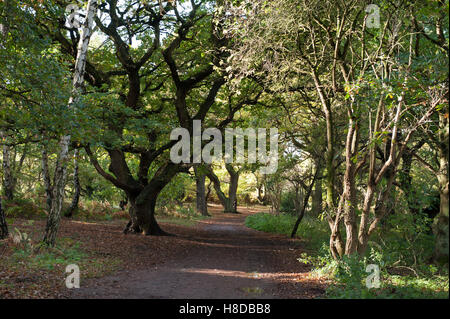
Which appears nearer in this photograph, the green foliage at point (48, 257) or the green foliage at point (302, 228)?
the green foliage at point (48, 257)

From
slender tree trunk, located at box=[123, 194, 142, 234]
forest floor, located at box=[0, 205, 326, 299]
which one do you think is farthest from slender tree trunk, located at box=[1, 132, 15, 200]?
slender tree trunk, located at box=[123, 194, 142, 234]

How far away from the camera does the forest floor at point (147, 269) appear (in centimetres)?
647

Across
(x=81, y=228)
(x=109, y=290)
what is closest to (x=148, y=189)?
(x=81, y=228)

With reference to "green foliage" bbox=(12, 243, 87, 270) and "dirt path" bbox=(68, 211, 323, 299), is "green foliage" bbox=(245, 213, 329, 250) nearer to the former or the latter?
"dirt path" bbox=(68, 211, 323, 299)

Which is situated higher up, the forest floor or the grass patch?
the grass patch

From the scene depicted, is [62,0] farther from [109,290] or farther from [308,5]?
[109,290]

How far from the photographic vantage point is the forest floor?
6473mm

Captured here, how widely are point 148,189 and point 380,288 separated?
996cm

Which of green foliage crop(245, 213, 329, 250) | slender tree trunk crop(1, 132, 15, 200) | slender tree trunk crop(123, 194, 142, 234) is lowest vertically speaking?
green foliage crop(245, 213, 329, 250)

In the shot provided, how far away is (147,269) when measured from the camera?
8.90 meters

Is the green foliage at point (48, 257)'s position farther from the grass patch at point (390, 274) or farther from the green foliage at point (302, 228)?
the green foliage at point (302, 228)

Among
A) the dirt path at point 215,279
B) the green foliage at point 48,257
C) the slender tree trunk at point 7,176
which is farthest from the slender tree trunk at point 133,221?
the slender tree trunk at point 7,176

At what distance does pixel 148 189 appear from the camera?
46.3 feet

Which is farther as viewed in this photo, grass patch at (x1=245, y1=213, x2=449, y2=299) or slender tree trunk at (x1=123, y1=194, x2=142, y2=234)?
slender tree trunk at (x1=123, y1=194, x2=142, y2=234)
